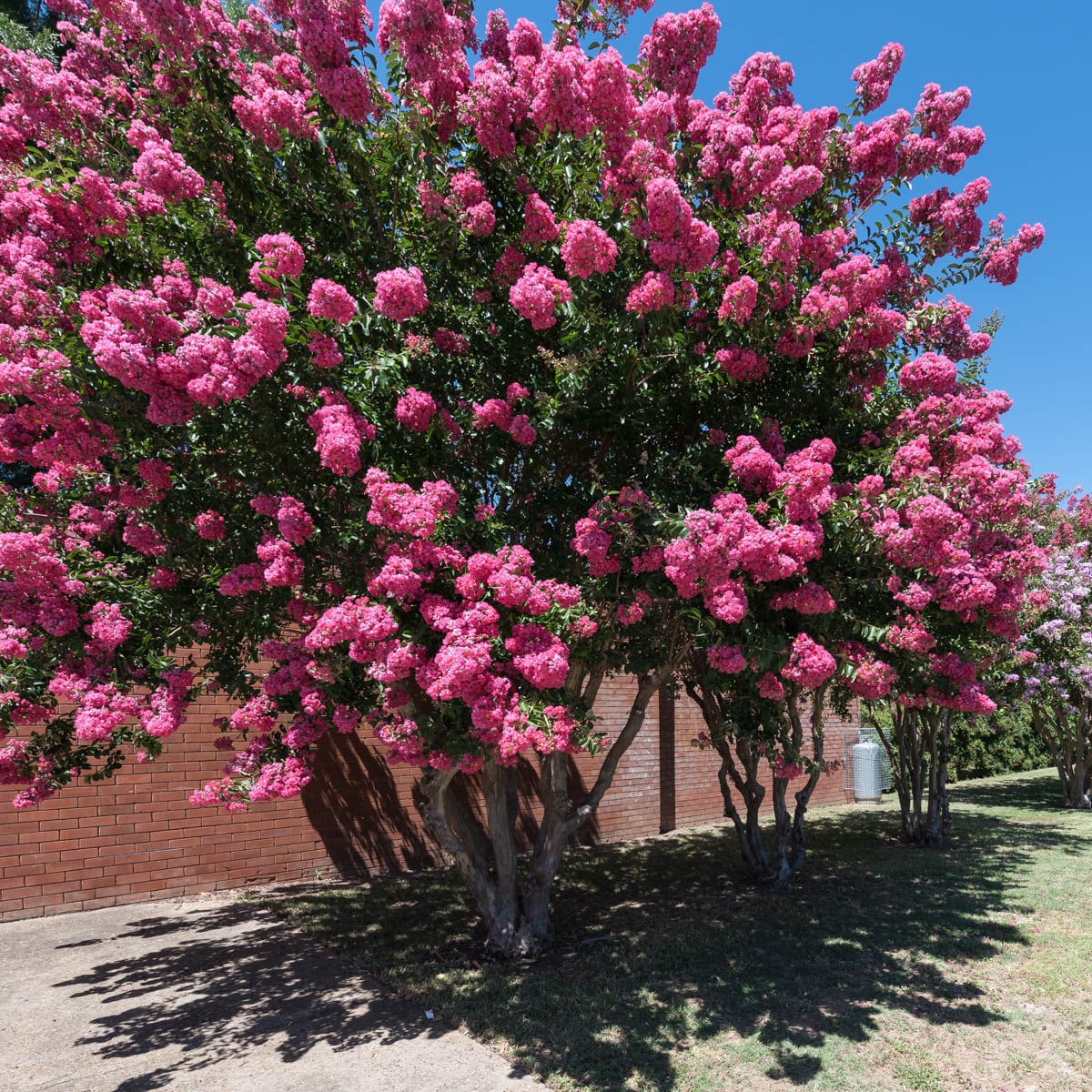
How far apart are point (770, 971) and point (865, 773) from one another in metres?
11.7

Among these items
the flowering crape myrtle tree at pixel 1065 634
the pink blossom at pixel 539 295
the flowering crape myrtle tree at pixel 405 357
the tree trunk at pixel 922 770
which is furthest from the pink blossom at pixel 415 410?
the flowering crape myrtle tree at pixel 1065 634

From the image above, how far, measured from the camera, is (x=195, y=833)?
22.5ft

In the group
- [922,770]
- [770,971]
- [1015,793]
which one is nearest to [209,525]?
[770,971]

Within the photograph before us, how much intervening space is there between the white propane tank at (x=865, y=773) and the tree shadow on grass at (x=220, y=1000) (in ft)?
41.3

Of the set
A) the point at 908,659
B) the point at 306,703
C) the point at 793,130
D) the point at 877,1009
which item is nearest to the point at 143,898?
the point at 306,703

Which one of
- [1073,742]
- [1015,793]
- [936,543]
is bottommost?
[1015,793]

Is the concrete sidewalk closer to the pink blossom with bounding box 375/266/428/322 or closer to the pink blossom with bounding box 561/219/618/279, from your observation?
the pink blossom with bounding box 375/266/428/322

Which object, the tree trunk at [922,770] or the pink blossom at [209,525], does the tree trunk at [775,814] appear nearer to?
the tree trunk at [922,770]

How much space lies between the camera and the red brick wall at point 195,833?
6.06 m

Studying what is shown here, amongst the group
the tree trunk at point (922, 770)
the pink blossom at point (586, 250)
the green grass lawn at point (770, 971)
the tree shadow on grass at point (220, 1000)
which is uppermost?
the pink blossom at point (586, 250)

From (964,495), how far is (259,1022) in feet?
16.5

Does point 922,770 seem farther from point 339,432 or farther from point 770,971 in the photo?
point 339,432

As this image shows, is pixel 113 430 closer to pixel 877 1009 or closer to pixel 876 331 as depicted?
pixel 876 331

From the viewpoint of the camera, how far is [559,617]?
3.69m
